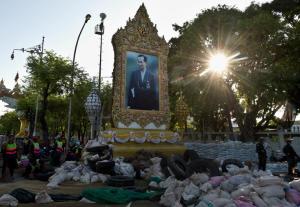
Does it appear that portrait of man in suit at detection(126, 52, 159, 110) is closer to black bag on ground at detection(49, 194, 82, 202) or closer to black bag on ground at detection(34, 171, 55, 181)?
black bag on ground at detection(34, 171, 55, 181)

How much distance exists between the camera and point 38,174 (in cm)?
1201

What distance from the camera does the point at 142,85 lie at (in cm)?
1734

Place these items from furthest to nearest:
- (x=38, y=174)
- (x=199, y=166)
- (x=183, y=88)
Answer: (x=183, y=88)
(x=38, y=174)
(x=199, y=166)

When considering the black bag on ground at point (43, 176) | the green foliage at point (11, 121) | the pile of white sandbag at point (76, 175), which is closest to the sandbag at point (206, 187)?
the pile of white sandbag at point (76, 175)

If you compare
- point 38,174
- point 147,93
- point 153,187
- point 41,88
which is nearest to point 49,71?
point 41,88

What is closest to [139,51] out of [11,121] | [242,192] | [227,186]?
[227,186]

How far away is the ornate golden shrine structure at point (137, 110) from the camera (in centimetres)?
1594

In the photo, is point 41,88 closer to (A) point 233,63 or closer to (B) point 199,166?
(A) point 233,63

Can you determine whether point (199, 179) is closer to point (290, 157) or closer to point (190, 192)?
point (190, 192)

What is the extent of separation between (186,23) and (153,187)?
82.4 feet

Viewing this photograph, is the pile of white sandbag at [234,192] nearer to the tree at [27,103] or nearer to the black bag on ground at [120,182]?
the black bag on ground at [120,182]

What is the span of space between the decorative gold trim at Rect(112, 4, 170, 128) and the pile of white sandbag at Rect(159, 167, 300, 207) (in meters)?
9.03

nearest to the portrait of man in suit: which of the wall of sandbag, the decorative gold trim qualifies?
the decorative gold trim

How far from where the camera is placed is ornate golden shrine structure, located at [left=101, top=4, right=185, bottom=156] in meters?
15.9
